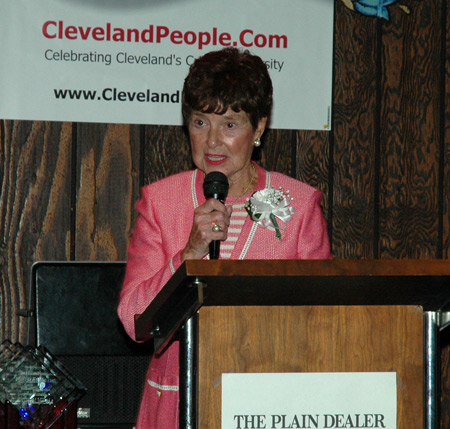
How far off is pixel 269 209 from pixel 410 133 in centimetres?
157

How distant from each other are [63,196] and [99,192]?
151mm

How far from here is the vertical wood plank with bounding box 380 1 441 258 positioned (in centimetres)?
351

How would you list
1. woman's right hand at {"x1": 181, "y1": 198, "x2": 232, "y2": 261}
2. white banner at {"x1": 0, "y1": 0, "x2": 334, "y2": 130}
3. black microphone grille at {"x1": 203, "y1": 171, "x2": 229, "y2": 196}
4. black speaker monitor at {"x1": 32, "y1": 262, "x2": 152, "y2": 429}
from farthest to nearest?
white banner at {"x1": 0, "y1": 0, "x2": 334, "y2": 130}, black speaker monitor at {"x1": 32, "y1": 262, "x2": 152, "y2": 429}, black microphone grille at {"x1": 203, "y1": 171, "x2": 229, "y2": 196}, woman's right hand at {"x1": 181, "y1": 198, "x2": 232, "y2": 261}

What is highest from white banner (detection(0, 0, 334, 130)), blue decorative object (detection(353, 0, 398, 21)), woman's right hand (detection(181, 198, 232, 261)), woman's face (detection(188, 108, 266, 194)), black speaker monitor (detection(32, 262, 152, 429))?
blue decorative object (detection(353, 0, 398, 21))

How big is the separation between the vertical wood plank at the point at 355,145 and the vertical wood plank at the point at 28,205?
3.90ft

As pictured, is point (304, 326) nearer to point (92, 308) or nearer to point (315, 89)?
point (92, 308)

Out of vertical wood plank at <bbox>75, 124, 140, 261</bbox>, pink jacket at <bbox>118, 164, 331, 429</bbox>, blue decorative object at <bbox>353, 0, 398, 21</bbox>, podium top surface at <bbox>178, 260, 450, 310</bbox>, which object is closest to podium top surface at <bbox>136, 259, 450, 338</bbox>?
podium top surface at <bbox>178, 260, 450, 310</bbox>

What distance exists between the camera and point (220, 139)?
87.0 inches

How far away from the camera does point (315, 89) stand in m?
3.40

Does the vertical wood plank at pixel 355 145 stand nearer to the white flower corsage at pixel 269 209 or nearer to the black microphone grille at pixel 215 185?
the white flower corsage at pixel 269 209

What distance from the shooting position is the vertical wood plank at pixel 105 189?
331 centimetres

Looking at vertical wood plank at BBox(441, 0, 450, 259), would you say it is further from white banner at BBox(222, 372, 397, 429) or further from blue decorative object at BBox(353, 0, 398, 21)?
white banner at BBox(222, 372, 397, 429)

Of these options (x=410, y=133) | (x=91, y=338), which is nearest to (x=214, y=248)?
(x=91, y=338)

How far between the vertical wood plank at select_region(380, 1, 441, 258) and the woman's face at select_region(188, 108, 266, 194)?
4.67 feet
